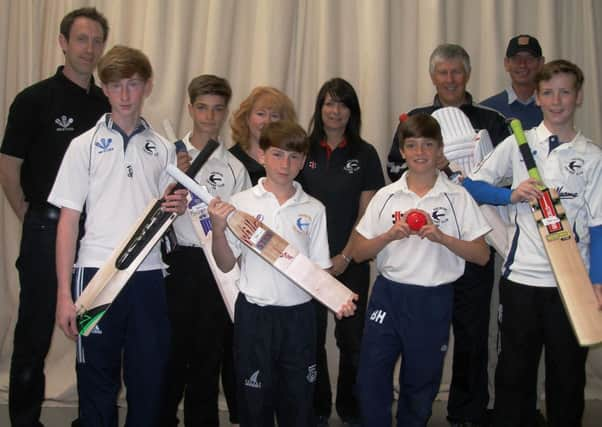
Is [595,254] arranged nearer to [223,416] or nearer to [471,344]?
[471,344]

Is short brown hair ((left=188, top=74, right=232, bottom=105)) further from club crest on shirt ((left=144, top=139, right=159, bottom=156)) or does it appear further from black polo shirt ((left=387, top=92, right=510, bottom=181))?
black polo shirt ((left=387, top=92, right=510, bottom=181))

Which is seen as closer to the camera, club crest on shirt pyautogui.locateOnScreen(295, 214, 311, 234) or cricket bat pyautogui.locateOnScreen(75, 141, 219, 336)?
cricket bat pyautogui.locateOnScreen(75, 141, 219, 336)

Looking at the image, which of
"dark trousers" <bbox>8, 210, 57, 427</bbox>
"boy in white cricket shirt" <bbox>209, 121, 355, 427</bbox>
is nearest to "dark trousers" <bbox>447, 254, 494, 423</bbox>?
"boy in white cricket shirt" <bbox>209, 121, 355, 427</bbox>

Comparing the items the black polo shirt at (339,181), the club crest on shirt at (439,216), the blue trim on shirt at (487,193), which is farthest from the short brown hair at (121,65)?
the blue trim on shirt at (487,193)

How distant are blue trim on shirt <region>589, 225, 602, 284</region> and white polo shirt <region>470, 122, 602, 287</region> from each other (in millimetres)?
22

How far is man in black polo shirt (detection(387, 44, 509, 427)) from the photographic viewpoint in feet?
9.25

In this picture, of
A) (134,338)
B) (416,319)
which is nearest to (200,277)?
(134,338)

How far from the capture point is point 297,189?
2.32 m

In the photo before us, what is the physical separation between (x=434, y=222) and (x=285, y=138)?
63cm

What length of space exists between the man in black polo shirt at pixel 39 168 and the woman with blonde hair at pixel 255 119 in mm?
596

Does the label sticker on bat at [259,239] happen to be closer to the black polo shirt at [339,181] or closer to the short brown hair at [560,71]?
the black polo shirt at [339,181]

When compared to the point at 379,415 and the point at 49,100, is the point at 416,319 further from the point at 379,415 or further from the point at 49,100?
the point at 49,100

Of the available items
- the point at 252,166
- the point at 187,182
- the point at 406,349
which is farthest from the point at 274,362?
the point at 252,166

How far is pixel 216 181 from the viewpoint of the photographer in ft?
8.43
